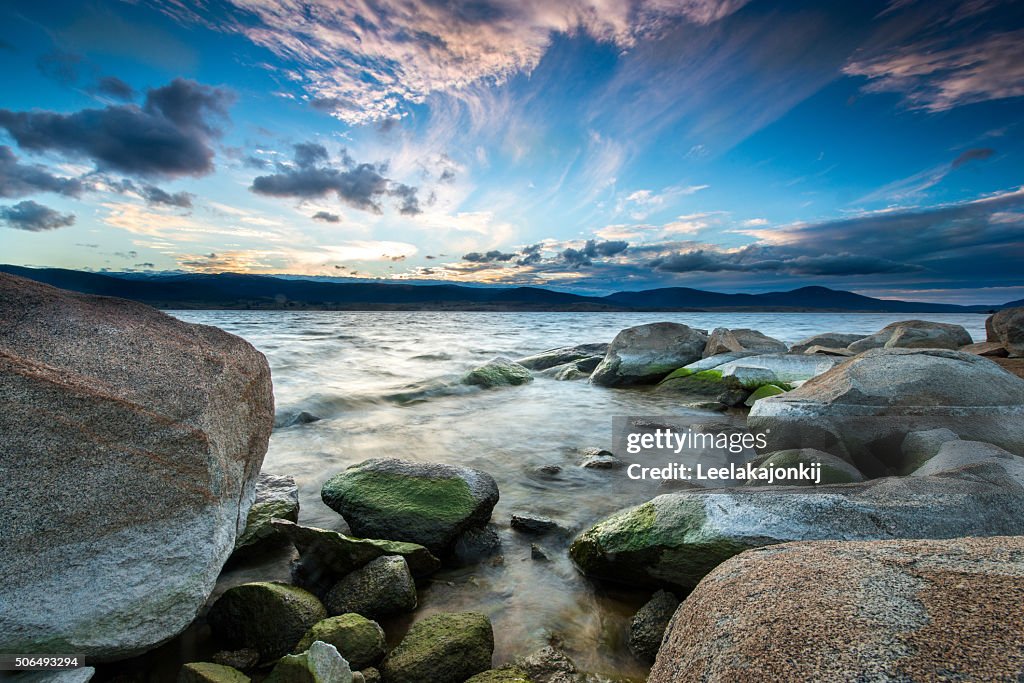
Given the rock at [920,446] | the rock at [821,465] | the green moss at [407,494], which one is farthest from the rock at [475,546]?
the rock at [920,446]

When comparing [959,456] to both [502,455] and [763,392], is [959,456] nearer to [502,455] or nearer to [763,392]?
[502,455]

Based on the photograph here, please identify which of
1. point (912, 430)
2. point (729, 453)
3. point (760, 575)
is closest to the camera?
point (760, 575)

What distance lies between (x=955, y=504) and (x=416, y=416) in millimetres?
8705

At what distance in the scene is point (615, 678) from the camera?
296cm

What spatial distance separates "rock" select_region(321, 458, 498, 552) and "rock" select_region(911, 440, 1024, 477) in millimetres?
3730

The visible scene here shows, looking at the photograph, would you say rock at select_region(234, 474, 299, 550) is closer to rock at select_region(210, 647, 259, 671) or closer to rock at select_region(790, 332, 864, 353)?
rock at select_region(210, 647, 259, 671)

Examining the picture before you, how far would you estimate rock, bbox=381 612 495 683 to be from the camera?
2.76 metres

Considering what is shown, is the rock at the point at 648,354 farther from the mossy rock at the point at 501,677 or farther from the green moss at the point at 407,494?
the mossy rock at the point at 501,677

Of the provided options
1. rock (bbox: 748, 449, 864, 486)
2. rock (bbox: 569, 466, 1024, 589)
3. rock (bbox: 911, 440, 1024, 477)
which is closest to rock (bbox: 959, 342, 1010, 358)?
rock (bbox: 911, 440, 1024, 477)

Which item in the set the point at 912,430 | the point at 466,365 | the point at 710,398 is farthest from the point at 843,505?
the point at 466,365

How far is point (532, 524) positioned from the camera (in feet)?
Result: 15.8

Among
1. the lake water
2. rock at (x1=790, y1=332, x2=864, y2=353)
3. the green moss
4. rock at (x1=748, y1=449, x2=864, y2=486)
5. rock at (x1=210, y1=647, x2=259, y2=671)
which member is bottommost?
the lake water

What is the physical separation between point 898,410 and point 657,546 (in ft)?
12.7

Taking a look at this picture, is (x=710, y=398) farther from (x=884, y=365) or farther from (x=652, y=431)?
(x=884, y=365)
